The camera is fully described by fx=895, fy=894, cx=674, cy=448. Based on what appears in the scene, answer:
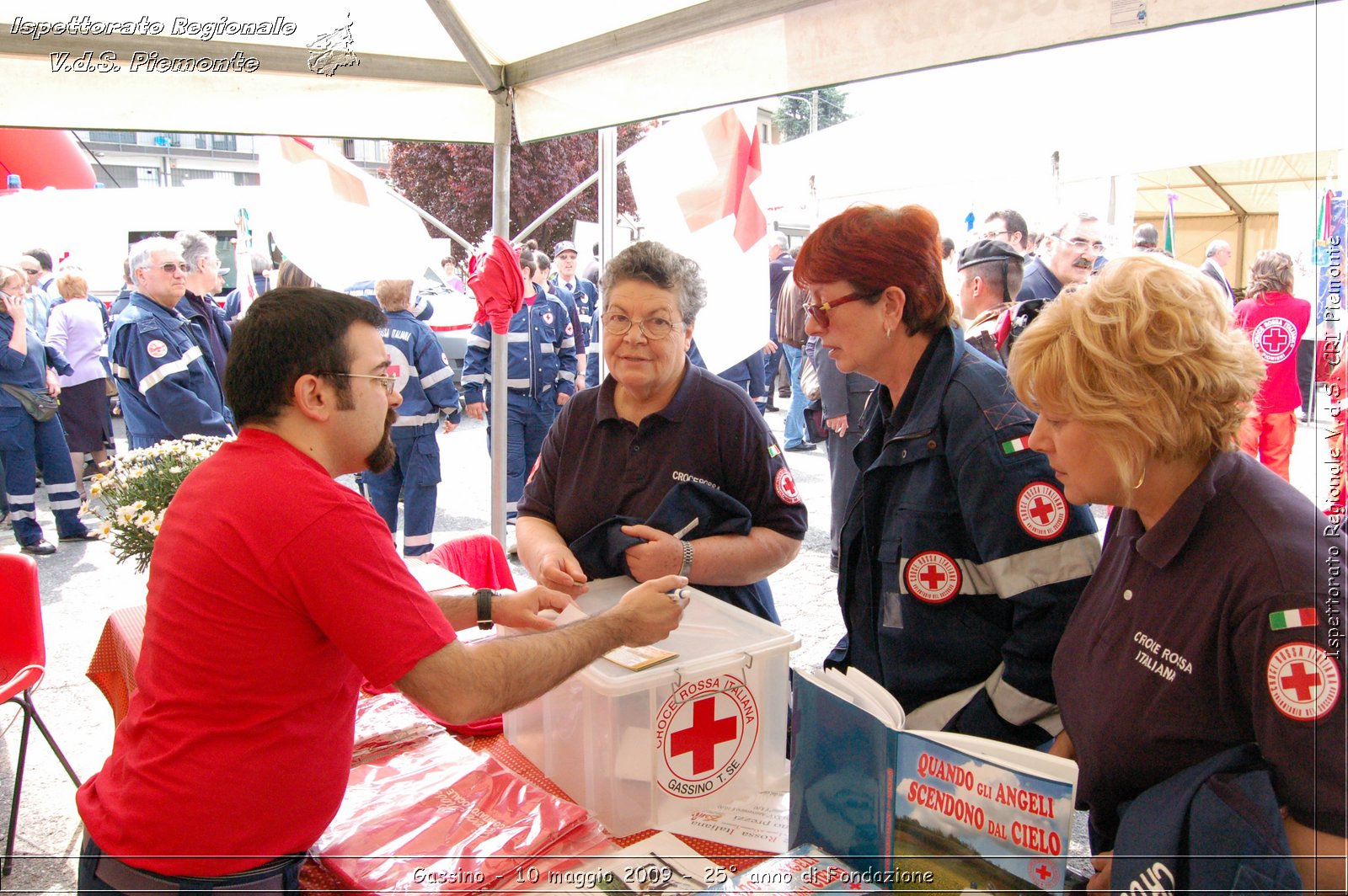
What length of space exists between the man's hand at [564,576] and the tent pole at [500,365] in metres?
1.64

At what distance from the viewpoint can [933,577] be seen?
1.53 metres

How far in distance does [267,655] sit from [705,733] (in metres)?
0.69

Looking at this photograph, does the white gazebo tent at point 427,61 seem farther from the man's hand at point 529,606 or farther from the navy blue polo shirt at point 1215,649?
the man's hand at point 529,606

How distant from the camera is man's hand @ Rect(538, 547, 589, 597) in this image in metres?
1.84

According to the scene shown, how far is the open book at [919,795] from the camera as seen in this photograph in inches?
38.7

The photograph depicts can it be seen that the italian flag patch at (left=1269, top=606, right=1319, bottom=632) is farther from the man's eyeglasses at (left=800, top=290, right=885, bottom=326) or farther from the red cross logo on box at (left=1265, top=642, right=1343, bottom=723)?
the man's eyeglasses at (left=800, top=290, right=885, bottom=326)

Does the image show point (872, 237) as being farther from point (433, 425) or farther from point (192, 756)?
point (433, 425)

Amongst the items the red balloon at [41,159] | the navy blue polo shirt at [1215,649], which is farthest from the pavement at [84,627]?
the red balloon at [41,159]

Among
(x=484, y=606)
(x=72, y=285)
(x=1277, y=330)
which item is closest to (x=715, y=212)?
(x=484, y=606)

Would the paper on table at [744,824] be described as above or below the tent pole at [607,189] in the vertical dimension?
below

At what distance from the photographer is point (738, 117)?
428 cm

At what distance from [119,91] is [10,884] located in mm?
2471

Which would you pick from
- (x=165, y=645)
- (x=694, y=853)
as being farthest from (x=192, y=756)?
(x=694, y=853)

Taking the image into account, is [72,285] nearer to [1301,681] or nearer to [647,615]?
[647,615]
